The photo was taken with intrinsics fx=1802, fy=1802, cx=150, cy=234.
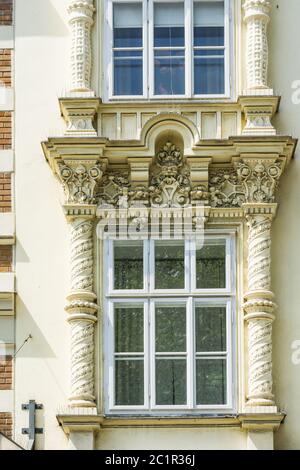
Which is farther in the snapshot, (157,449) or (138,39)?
(138,39)

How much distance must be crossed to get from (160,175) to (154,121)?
0.61 meters

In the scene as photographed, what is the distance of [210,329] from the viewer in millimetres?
19766

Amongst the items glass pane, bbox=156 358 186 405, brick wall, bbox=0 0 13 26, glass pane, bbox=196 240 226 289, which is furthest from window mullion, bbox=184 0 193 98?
glass pane, bbox=156 358 186 405

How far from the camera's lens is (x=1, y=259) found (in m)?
20.1

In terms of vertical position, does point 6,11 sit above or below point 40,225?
above

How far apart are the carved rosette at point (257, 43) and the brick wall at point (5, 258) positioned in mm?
3232

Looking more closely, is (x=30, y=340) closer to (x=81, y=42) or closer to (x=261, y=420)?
(x=261, y=420)

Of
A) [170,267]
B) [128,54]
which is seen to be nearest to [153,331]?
[170,267]

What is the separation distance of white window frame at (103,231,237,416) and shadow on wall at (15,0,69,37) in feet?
8.65

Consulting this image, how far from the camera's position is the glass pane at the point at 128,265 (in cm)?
1992

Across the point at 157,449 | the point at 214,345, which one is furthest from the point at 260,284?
the point at 157,449

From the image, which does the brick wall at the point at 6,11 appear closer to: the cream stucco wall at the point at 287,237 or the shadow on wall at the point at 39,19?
the shadow on wall at the point at 39,19

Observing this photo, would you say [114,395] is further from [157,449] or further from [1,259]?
[1,259]

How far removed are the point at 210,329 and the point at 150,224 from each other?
1.35 m
